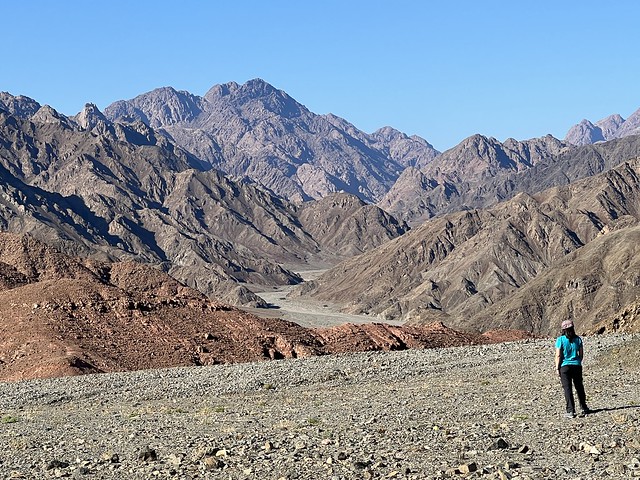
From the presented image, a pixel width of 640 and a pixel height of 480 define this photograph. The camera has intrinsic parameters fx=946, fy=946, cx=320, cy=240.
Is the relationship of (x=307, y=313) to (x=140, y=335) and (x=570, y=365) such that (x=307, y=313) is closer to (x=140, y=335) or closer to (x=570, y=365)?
(x=140, y=335)

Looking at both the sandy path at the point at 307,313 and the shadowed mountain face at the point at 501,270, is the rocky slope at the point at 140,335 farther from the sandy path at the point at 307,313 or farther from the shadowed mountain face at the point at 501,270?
the sandy path at the point at 307,313

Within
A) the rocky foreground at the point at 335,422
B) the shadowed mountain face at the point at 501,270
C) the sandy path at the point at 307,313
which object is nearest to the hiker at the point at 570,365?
the rocky foreground at the point at 335,422

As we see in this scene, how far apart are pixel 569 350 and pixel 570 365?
0.30 m

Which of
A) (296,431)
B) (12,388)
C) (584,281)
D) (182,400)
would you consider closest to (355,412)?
(296,431)

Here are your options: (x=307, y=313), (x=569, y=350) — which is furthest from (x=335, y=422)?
(x=307, y=313)

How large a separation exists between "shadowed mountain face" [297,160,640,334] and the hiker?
80.9 m

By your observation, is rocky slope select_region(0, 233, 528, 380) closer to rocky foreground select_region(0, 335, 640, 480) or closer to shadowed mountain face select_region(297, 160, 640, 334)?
rocky foreground select_region(0, 335, 640, 480)

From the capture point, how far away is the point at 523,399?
20.9 metres

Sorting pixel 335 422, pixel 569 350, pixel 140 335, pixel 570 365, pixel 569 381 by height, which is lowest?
pixel 335 422

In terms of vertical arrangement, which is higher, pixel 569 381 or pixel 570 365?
pixel 570 365

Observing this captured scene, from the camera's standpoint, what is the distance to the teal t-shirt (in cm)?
1759

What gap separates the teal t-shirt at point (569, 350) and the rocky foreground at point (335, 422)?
1.07 meters

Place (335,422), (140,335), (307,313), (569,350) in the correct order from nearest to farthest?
(569,350) → (335,422) → (140,335) → (307,313)

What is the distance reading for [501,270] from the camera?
154 m
